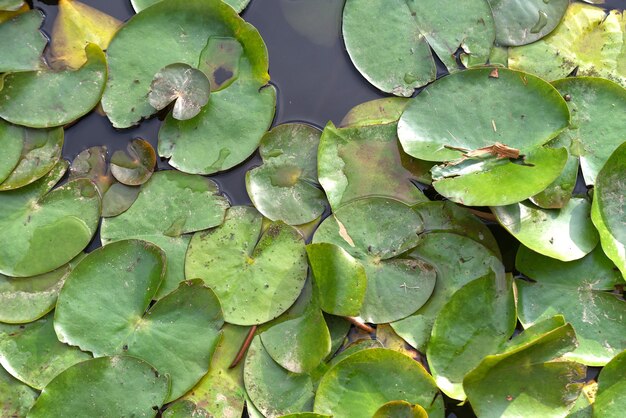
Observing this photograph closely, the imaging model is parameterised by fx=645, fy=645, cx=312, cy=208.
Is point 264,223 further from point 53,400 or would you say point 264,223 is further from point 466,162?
point 53,400

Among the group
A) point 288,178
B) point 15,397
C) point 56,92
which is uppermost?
point 56,92

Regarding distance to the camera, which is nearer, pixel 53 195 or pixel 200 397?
pixel 200 397

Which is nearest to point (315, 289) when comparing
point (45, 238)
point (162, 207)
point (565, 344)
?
point (162, 207)

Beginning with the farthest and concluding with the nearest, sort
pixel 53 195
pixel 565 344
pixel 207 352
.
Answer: pixel 53 195 → pixel 207 352 → pixel 565 344

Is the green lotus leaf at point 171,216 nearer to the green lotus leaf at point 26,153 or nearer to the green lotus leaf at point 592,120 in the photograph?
the green lotus leaf at point 26,153

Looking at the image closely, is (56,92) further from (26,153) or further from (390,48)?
(390,48)

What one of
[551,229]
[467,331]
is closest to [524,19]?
[551,229]
